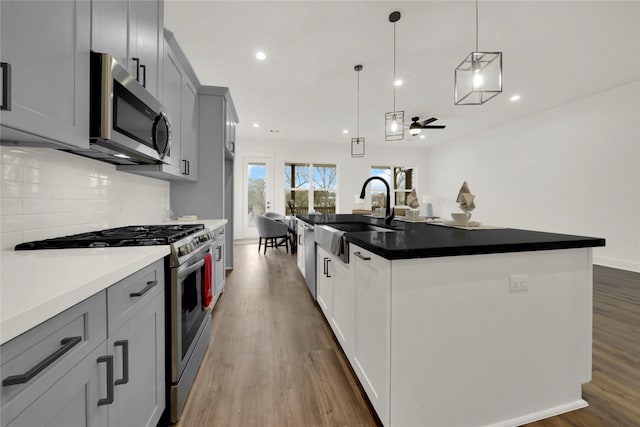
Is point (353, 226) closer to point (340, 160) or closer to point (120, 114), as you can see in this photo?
point (120, 114)

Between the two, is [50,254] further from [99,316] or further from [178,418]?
[178,418]

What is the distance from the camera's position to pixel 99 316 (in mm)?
743

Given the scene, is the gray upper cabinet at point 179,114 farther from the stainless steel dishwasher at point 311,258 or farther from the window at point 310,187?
the window at point 310,187

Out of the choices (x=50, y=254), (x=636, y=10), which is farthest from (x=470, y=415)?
(x=636, y=10)

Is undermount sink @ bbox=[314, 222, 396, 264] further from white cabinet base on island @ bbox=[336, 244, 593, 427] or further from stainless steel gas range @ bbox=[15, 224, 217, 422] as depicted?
stainless steel gas range @ bbox=[15, 224, 217, 422]

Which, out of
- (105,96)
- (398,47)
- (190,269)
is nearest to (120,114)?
(105,96)

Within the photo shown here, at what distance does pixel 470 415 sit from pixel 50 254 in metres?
1.91

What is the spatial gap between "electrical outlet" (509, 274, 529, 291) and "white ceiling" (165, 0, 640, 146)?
2520mm

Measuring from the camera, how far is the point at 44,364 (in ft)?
1.77

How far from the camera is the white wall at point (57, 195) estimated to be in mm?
1104

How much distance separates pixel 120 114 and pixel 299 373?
175 cm

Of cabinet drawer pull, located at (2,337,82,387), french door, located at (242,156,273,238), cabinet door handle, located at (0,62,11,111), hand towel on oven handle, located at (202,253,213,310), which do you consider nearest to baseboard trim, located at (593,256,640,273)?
hand towel on oven handle, located at (202,253,213,310)

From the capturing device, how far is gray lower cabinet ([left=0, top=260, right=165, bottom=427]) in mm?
499

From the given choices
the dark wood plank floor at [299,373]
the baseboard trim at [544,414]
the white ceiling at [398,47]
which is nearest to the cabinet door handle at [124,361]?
the dark wood plank floor at [299,373]
